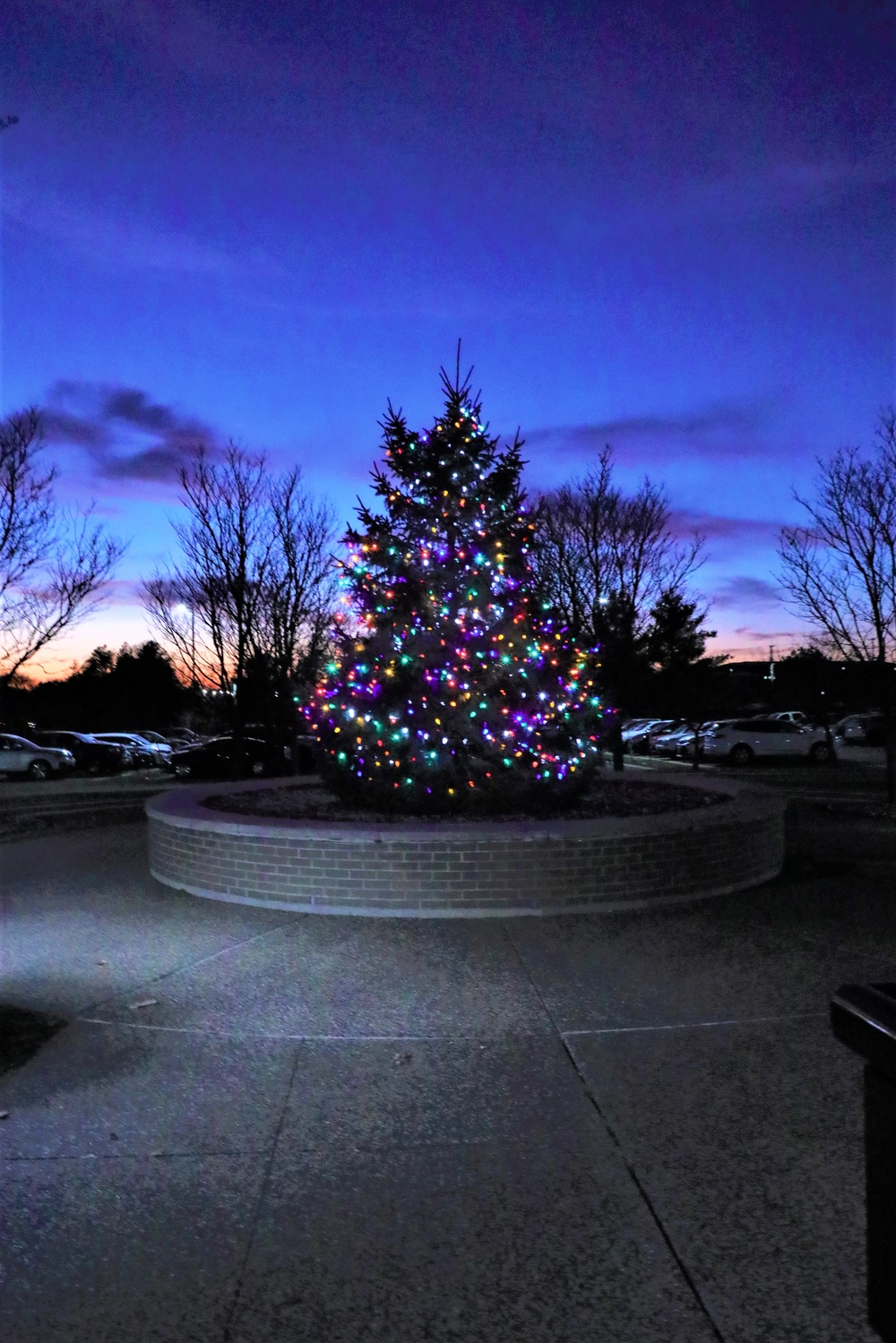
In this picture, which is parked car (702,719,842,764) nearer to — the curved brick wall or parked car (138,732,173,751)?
parked car (138,732,173,751)

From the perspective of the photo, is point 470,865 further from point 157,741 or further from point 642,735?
point 157,741

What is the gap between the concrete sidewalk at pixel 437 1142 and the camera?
3.21 m

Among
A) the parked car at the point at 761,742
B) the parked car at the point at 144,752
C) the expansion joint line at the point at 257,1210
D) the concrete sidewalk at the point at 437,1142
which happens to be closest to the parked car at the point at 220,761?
the parked car at the point at 144,752

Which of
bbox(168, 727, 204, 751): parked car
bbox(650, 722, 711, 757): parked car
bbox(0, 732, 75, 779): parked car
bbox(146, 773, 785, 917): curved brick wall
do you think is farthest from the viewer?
bbox(168, 727, 204, 751): parked car

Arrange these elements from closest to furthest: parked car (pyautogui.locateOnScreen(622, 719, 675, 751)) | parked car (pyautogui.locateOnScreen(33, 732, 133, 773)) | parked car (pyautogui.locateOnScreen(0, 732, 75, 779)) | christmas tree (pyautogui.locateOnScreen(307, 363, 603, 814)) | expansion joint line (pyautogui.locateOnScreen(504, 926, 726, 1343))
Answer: expansion joint line (pyautogui.locateOnScreen(504, 926, 726, 1343))
christmas tree (pyautogui.locateOnScreen(307, 363, 603, 814))
parked car (pyautogui.locateOnScreen(0, 732, 75, 779))
parked car (pyautogui.locateOnScreen(33, 732, 133, 773))
parked car (pyautogui.locateOnScreen(622, 719, 675, 751))

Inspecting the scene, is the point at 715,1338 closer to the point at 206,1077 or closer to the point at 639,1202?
the point at 639,1202

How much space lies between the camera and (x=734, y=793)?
494 inches

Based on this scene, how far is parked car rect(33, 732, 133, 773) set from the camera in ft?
116

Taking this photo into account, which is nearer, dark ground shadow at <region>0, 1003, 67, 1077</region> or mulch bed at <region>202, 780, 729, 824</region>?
dark ground shadow at <region>0, 1003, 67, 1077</region>

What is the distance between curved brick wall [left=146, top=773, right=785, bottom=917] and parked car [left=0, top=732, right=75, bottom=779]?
25428mm

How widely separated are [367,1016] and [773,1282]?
10.00 ft

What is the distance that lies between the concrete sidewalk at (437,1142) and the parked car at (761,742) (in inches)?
1060

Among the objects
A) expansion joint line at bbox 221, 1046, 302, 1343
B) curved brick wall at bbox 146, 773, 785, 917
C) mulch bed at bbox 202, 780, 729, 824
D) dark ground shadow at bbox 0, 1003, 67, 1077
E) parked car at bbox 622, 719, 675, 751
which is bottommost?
expansion joint line at bbox 221, 1046, 302, 1343

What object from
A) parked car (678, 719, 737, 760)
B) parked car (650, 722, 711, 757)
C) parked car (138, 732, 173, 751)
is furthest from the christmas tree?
parked car (138, 732, 173, 751)
